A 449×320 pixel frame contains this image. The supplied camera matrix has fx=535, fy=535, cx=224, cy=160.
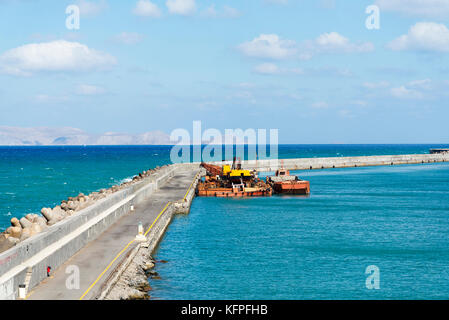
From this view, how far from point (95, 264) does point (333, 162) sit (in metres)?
124

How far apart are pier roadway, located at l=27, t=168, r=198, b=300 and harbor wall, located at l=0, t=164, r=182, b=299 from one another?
0.45m

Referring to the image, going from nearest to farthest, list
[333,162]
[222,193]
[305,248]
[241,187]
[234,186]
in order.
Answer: [305,248] < [222,193] < [234,186] < [241,187] < [333,162]

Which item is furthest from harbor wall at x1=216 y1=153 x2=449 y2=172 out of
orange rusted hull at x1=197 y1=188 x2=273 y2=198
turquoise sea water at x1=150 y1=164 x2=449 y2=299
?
turquoise sea water at x1=150 y1=164 x2=449 y2=299

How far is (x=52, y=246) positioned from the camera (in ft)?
90.4

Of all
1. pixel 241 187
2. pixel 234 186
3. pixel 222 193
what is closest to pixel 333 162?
pixel 241 187

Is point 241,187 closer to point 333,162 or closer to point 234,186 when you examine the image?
point 234,186

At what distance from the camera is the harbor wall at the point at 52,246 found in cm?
2189

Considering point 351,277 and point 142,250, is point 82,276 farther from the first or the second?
point 351,277

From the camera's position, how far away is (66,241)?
28531 millimetres

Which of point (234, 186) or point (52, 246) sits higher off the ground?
point (234, 186)

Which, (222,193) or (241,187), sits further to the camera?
(241,187)

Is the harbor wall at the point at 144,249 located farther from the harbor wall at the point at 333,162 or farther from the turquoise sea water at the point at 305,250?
the harbor wall at the point at 333,162

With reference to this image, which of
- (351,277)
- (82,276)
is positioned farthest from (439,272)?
(82,276)

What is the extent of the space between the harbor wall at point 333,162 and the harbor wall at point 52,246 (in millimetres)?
81146
